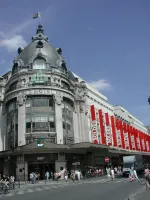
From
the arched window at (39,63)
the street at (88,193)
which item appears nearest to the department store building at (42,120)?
the arched window at (39,63)

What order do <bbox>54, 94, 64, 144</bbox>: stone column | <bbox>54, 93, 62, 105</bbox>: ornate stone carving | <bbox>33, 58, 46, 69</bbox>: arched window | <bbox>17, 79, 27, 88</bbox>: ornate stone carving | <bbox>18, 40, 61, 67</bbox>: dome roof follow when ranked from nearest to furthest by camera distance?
<bbox>54, 94, 64, 144</bbox>: stone column
<bbox>54, 93, 62, 105</bbox>: ornate stone carving
<bbox>17, 79, 27, 88</bbox>: ornate stone carving
<bbox>33, 58, 46, 69</bbox>: arched window
<bbox>18, 40, 61, 67</bbox>: dome roof

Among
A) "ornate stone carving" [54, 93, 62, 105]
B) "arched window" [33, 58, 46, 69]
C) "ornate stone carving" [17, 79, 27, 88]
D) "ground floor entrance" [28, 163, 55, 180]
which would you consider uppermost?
"arched window" [33, 58, 46, 69]

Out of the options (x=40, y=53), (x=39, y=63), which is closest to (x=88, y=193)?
(x=39, y=63)

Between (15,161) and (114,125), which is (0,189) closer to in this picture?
(15,161)

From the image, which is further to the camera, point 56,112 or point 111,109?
point 111,109

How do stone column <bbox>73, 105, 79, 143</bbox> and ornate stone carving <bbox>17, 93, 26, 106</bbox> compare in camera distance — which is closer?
ornate stone carving <bbox>17, 93, 26, 106</bbox>

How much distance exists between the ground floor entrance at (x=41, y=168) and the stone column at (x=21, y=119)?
5.73 meters

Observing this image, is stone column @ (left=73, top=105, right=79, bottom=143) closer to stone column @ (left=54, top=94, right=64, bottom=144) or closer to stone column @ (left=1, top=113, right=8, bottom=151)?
stone column @ (left=54, top=94, right=64, bottom=144)

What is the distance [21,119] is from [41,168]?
38.3ft

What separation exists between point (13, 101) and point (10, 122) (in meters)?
5.02

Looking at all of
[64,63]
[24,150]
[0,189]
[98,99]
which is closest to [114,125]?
[98,99]

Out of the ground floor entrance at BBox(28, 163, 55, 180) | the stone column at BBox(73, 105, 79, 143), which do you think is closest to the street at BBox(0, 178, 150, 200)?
the ground floor entrance at BBox(28, 163, 55, 180)

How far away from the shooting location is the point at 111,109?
9794cm

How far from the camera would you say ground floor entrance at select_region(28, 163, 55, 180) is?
46406mm
